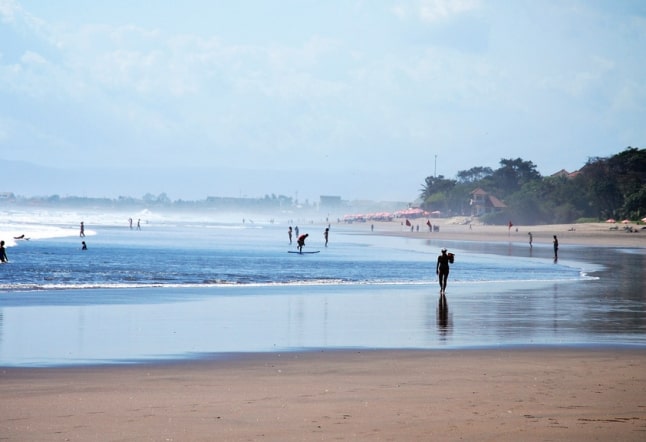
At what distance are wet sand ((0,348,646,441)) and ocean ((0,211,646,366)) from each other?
1864mm

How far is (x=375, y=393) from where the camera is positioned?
11.4m

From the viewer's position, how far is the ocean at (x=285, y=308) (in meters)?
16.5

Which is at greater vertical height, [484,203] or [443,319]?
[484,203]

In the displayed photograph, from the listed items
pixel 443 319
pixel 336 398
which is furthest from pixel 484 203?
pixel 336 398

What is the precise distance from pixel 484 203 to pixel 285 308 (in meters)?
155

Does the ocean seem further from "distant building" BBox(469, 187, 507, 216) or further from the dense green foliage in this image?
"distant building" BBox(469, 187, 507, 216)

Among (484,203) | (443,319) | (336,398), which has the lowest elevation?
(443,319)

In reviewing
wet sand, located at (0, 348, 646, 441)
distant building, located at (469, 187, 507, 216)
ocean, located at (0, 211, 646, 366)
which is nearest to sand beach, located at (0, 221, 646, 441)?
wet sand, located at (0, 348, 646, 441)

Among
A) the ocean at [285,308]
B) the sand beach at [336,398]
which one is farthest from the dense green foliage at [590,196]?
the sand beach at [336,398]

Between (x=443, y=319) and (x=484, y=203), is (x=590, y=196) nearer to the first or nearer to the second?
(x=484, y=203)

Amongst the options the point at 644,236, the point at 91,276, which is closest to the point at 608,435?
the point at 91,276

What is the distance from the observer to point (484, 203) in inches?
6909

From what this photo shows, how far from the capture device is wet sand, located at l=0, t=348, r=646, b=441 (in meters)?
9.17

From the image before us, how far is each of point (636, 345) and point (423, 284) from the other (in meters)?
17.6
